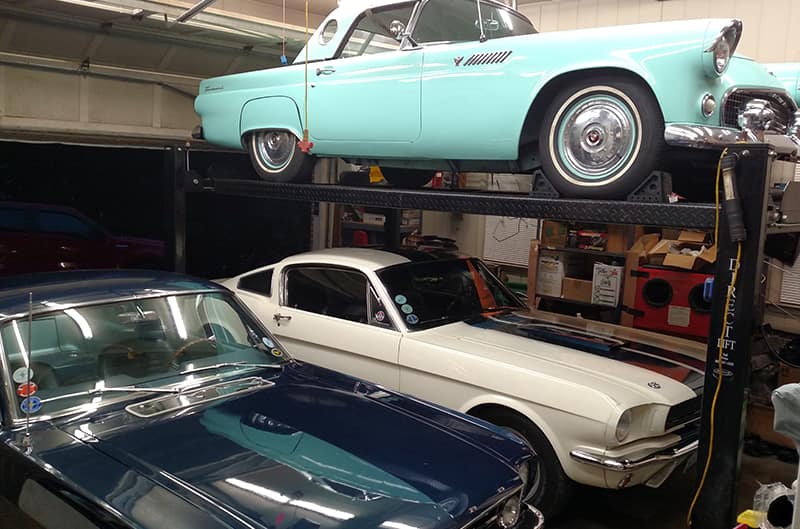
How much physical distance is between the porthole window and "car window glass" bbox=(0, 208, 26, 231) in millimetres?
4510

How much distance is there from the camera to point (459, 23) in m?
4.61

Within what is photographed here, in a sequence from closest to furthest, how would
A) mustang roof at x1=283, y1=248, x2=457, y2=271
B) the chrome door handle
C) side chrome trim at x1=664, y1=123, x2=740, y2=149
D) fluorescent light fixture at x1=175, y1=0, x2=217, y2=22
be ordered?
side chrome trim at x1=664, y1=123, x2=740, y2=149
mustang roof at x1=283, y1=248, x2=457, y2=271
the chrome door handle
fluorescent light fixture at x1=175, y1=0, x2=217, y2=22

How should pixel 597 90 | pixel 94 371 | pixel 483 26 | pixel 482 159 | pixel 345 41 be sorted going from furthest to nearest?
pixel 345 41 < pixel 483 26 < pixel 482 159 < pixel 597 90 < pixel 94 371

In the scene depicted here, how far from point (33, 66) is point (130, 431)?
17.1 feet

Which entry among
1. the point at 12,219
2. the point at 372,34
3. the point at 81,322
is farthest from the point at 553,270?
the point at 12,219

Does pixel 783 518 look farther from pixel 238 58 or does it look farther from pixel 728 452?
pixel 238 58

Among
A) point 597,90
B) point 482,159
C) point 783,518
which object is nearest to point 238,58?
point 482,159

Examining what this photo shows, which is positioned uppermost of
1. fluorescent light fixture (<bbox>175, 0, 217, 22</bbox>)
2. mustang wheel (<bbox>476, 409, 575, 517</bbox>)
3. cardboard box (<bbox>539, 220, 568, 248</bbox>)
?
fluorescent light fixture (<bbox>175, 0, 217, 22</bbox>)

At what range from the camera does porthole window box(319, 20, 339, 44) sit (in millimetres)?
5100

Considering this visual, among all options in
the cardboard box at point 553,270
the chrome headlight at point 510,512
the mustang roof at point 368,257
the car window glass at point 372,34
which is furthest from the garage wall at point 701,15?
the chrome headlight at point 510,512

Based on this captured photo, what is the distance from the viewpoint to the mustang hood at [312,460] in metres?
2.02

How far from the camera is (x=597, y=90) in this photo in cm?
358

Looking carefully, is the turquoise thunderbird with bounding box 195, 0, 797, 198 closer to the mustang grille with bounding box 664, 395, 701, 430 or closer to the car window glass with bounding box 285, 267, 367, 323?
the car window glass with bounding box 285, 267, 367, 323

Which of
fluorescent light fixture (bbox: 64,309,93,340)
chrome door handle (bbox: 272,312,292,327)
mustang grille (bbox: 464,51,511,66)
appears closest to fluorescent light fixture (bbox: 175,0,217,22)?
mustang grille (bbox: 464,51,511,66)
